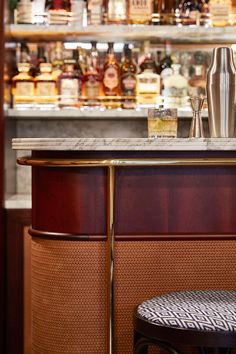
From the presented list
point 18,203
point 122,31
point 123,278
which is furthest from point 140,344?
point 122,31

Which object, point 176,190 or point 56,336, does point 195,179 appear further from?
point 56,336

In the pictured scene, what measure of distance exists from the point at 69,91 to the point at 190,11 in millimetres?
730

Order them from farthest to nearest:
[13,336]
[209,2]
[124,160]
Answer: [209,2] → [13,336] → [124,160]

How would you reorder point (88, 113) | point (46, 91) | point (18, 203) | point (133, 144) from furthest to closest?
point (46, 91)
point (88, 113)
point (18, 203)
point (133, 144)

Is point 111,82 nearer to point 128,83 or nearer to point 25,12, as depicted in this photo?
point 128,83

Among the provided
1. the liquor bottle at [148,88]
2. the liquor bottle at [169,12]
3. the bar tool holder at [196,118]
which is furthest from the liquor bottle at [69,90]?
the bar tool holder at [196,118]

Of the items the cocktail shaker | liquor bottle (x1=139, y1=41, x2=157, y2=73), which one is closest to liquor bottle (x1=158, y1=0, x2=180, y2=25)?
liquor bottle (x1=139, y1=41, x2=157, y2=73)

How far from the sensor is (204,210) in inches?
92.0

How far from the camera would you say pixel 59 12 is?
388cm

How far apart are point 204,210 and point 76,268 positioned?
0.41m

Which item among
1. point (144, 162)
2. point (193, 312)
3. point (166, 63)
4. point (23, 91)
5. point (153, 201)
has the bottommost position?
point (193, 312)

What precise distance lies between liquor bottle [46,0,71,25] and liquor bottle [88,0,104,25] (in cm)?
11

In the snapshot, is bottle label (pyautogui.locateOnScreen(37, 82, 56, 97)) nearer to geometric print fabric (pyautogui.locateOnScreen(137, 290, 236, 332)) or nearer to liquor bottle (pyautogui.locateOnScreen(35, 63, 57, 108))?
liquor bottle (pyautogui.locateOnScreen(35, 63, 57, 108))

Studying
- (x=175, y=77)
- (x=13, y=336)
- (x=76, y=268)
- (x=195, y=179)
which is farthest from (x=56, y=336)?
(x=175, y=77)
